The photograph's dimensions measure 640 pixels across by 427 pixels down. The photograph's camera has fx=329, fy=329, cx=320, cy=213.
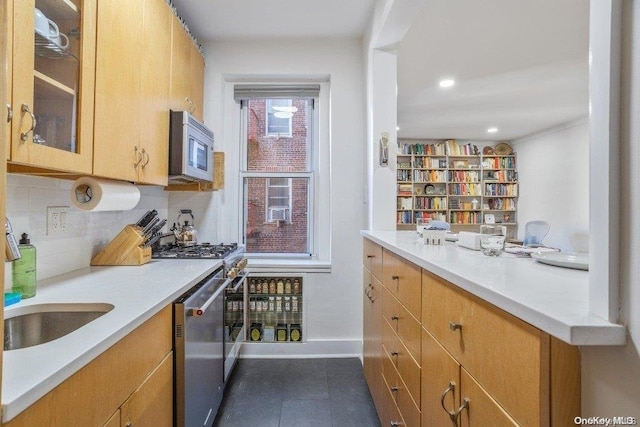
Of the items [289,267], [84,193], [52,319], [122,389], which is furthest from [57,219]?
[289,267]

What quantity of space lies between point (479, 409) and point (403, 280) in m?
0.61

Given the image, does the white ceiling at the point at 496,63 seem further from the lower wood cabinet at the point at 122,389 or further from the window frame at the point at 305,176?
the lower wood cabinet at the point at 122,389

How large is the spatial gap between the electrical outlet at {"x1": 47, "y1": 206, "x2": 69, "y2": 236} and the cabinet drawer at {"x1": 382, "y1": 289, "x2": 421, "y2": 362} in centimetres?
156

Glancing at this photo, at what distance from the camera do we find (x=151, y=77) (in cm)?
173

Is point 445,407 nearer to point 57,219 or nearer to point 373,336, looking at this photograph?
point 373,336

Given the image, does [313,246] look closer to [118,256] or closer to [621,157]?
[118,256]

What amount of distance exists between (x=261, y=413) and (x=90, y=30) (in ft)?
6.68

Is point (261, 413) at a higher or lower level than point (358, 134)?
lower

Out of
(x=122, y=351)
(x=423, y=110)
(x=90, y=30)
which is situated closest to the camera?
(x=122, y=351)

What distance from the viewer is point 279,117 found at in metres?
2.98

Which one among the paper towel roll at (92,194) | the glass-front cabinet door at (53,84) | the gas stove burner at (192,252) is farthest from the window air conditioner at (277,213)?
the glass-front cabinet door at (53,84)

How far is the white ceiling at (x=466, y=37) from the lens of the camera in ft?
7.36

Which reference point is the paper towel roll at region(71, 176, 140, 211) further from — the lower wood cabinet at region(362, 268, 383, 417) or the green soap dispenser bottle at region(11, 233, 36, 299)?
the lower wood cabinet at region(362, 268, 383, 417)

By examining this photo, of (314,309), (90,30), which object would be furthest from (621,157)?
(314,309)
